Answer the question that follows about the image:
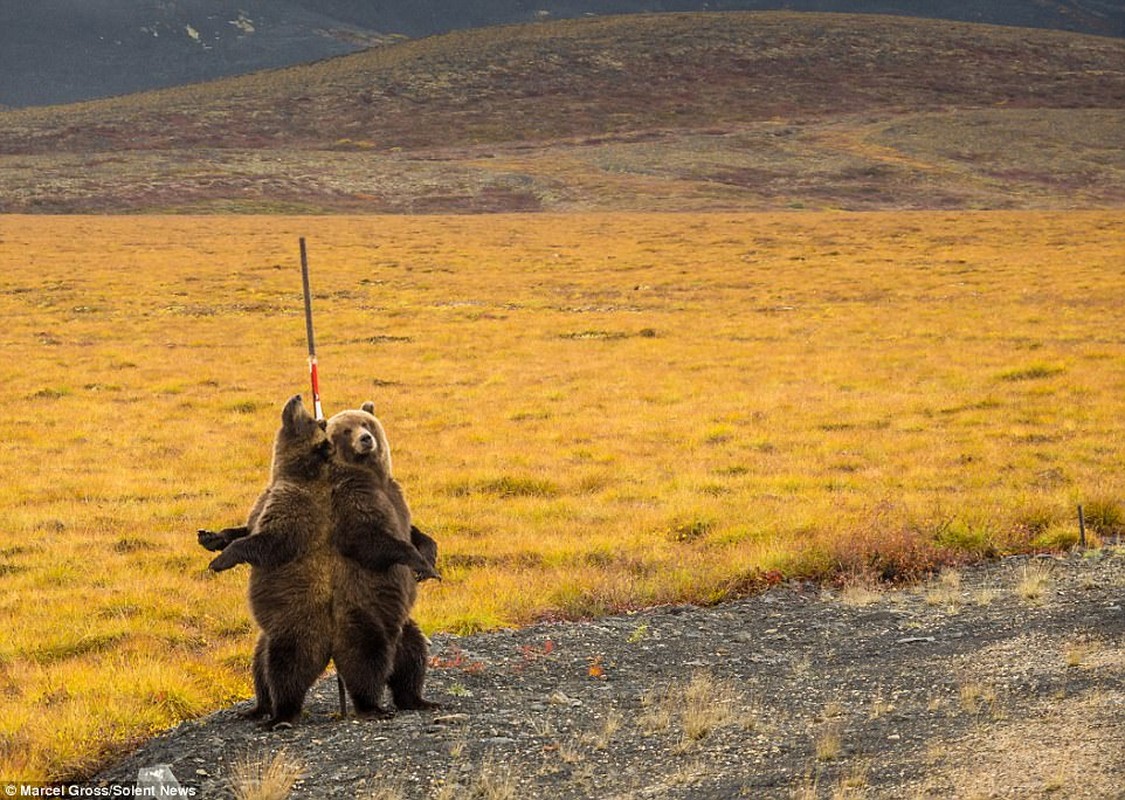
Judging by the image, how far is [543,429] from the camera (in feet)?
74.2

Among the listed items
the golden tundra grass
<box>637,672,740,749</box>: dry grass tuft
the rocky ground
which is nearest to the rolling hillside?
the golden tundra grass

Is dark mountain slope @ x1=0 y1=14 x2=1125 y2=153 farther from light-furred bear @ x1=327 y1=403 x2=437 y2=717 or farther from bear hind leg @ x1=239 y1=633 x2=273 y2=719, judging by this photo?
light-furred bear @ x1=327 y1=403 x2=437 y2=717

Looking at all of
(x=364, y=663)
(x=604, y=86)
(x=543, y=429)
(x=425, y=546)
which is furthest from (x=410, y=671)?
(x=604, y=86)

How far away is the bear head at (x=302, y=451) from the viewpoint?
7.05 metres

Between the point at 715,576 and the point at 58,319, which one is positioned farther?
the point at 58,319

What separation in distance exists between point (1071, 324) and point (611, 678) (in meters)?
29.2

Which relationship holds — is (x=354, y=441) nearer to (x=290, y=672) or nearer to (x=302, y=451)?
(x=302, y=451)

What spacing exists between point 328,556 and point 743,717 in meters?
2.94

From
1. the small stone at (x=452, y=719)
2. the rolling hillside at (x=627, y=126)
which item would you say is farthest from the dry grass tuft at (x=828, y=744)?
the rolling hillside at (x=627, y=126)

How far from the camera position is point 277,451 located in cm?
718

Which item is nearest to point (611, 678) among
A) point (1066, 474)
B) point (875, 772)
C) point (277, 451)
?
point (875, 772)

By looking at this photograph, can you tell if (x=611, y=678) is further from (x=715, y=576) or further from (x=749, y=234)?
(x=749, y=234)

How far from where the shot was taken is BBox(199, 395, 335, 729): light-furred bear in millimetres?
6855

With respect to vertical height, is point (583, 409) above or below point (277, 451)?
below
